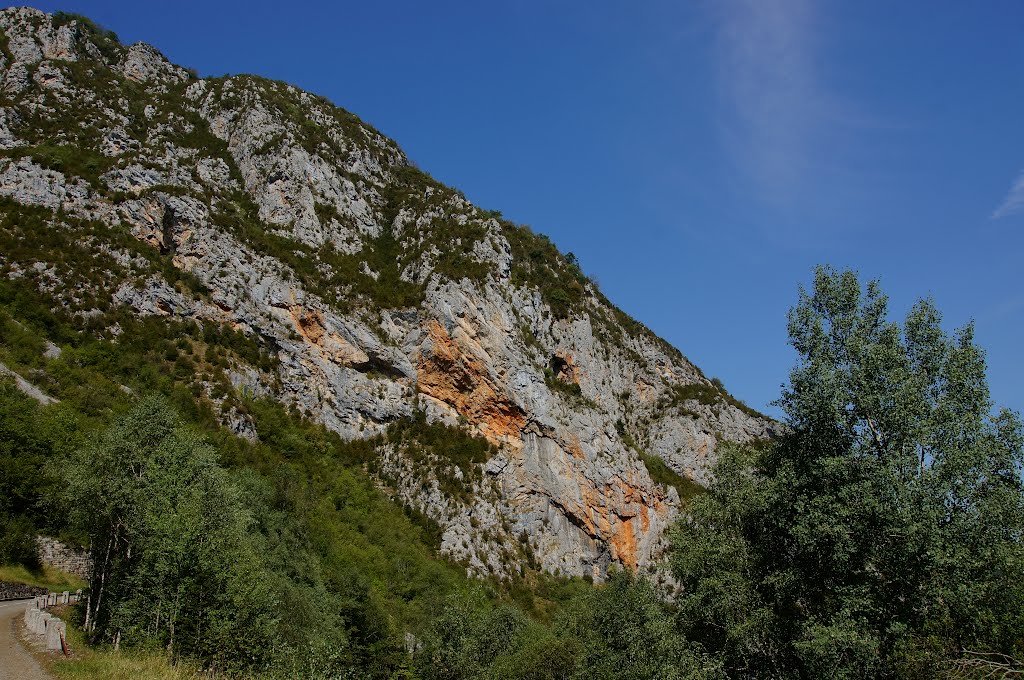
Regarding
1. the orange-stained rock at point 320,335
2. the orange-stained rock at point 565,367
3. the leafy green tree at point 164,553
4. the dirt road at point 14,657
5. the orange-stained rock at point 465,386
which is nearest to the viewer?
the dirt road at point 14,657

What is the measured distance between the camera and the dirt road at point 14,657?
12.4 metres

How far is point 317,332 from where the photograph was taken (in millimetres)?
51031

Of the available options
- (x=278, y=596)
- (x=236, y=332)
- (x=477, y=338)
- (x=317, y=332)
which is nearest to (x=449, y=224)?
(x=477, y=338)

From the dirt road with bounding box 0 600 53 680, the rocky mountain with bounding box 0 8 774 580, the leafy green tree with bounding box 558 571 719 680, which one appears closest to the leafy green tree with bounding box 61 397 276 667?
the dirt road with bounding box 0 600 53 680

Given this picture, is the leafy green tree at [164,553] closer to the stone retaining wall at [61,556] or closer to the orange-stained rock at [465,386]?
the stone retaining wall at [61,556]

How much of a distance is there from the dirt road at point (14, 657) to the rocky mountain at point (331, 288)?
23525mm

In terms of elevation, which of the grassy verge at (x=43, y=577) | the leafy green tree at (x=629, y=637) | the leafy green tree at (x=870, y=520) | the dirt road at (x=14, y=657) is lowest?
the grassy verge at (x=43, y=577)

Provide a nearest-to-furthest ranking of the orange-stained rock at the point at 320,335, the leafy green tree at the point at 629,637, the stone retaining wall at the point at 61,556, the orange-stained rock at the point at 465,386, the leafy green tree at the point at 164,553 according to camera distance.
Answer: the leafy green tree at the point at 629,637 < the leafy green tree at the point at 164,553 < the stone retaining wall at the point at 61,556 < the orange-stained rock at the point at 320,335 < the orange-stained rock at the point at 465,386

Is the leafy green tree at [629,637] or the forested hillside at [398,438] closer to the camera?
the forested hillside at [398,438]

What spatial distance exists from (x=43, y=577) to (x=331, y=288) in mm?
32881

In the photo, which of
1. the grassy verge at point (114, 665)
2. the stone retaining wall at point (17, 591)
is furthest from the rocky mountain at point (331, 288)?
the grassy verge at point (114, 665)

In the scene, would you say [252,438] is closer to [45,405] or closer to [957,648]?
[45,405]

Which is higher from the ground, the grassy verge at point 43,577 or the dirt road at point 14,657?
the dirt road at point 14,657

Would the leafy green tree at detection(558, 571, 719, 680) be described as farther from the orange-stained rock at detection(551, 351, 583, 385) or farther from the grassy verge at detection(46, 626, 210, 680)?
the orange-stained rock at detection(551, 351, 583, 385)
